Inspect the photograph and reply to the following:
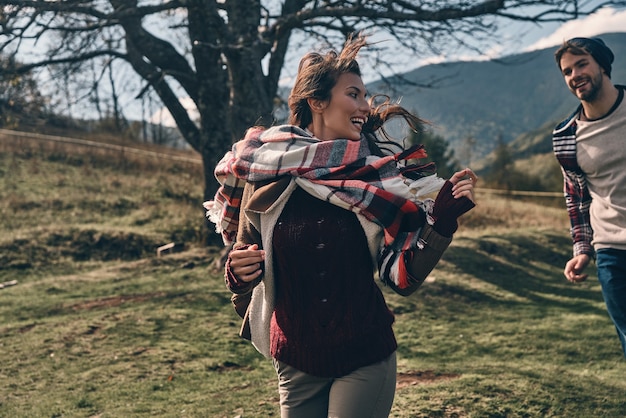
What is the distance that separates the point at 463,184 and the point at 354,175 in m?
0.40

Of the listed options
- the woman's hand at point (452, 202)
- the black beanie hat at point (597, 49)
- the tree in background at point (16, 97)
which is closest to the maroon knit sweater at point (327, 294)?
the woman's hand at point (452, 202)

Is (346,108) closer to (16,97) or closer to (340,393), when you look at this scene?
(340,393)

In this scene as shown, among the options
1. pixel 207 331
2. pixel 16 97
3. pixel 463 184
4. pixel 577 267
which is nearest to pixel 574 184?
pixel 577 267

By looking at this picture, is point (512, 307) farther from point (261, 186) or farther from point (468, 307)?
point (261, 186)

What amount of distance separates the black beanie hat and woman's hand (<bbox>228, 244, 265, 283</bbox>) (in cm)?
247

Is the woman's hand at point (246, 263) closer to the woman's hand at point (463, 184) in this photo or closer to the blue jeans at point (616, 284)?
the woman's hand at point (463, 184)

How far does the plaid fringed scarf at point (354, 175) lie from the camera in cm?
224

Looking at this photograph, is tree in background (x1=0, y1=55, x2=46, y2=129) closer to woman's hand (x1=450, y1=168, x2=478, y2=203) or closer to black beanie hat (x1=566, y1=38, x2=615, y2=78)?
black beanie hat (x1=566, y1=38, x2=615, y2=78)

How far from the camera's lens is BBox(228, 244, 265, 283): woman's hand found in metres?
2.27

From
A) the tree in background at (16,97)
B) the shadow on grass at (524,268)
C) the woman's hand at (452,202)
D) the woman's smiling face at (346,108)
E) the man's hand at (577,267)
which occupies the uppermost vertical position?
the tree in background at (16,97)

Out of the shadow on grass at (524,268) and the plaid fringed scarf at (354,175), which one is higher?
the plaid fringed scarf at (354,175)

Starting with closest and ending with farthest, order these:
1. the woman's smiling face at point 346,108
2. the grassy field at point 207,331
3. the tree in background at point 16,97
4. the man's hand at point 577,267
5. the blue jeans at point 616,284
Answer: the woman's smiling face at point 346,108
the blue jeans at point 616,284
the man's hand at point 577,267
the grassy field at point 207,331
the tree in background at point 16,97

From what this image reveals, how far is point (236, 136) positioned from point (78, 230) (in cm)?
495

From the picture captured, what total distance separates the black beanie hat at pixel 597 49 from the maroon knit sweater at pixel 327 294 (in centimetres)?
218
